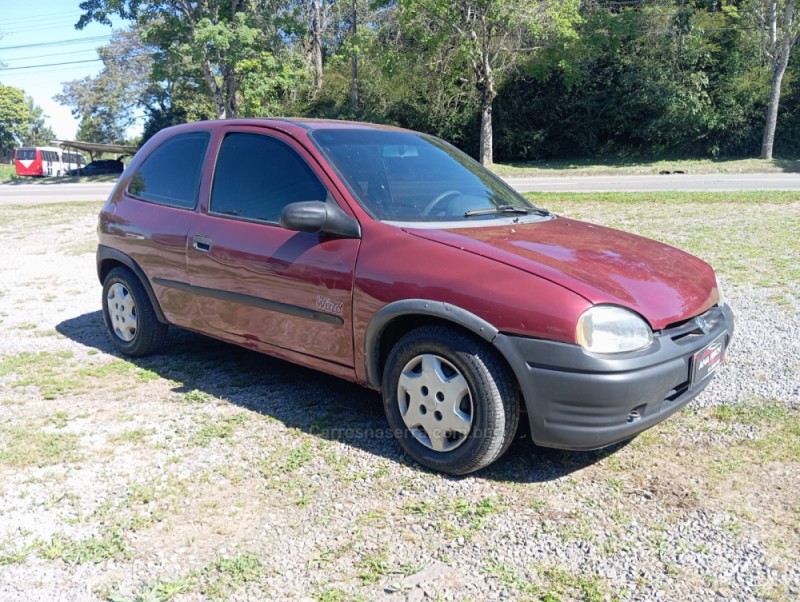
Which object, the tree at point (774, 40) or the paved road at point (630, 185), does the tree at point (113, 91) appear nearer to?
the paved road at point (630, 185)

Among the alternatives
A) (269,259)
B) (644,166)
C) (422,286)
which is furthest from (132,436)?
(644,166)

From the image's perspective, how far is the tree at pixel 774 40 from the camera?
2338cm

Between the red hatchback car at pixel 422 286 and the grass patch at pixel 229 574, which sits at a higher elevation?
the red hatchback car at pixel 422 286

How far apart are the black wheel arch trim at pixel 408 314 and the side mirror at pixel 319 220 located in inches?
19.4

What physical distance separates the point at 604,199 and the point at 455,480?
12313 mm

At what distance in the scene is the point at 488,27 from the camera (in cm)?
2509

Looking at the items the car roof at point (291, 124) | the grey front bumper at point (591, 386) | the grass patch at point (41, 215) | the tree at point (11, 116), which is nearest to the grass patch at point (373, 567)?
the grey front bumper at point (591, 386)

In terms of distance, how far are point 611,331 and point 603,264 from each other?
1.71 feet

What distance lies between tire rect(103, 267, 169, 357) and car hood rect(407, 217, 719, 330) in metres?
2.50

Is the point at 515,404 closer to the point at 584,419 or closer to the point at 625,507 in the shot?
the point at 584,419

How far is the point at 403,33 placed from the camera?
88.4ft

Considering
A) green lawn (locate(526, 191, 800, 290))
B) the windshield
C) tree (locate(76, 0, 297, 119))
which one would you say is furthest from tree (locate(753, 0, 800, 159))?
the windshield

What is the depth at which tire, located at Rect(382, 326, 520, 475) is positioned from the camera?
10.2 ft

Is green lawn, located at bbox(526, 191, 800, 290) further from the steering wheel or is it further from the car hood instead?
the steering wheel
